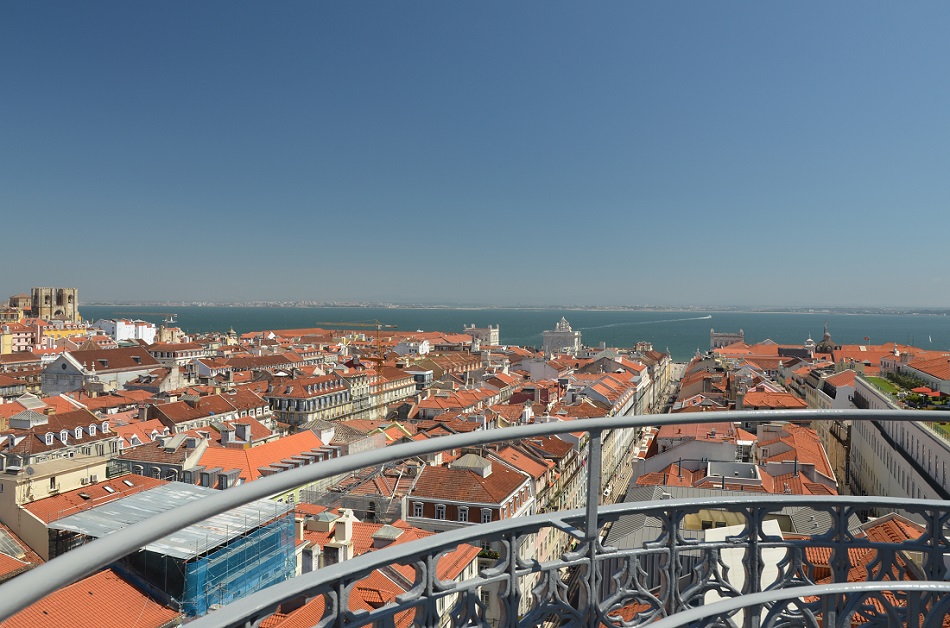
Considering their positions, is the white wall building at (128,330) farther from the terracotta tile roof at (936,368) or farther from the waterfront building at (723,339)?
the terracotta tile roof at (936,368)

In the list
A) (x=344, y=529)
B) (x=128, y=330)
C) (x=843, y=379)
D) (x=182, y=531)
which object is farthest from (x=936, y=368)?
(x=128, y=330)

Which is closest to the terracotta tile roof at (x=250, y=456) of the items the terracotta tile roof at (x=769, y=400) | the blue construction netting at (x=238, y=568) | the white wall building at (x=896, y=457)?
the blue construction netting at (x=238, y=568)

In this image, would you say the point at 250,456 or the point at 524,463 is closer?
the point at 524,463

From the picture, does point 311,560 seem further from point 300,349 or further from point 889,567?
point 300,349

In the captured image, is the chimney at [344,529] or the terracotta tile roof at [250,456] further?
the terracotta tile roof at [250,456]

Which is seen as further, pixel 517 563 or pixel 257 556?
pixel 257 556

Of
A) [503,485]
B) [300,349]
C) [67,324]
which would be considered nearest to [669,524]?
[503,485]

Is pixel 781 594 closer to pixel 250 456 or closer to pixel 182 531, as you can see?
pixel 182 531
